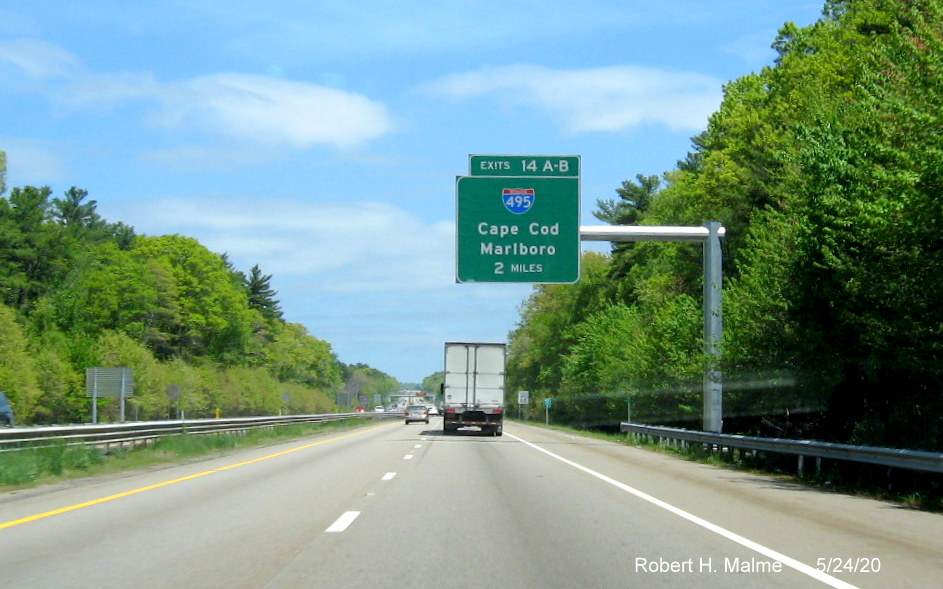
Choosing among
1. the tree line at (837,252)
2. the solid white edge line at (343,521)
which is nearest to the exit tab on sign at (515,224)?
the tree line at (837,252)

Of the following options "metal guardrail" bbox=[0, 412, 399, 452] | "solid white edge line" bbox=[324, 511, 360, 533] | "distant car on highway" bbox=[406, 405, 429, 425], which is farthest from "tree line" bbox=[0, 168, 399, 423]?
"solid white edge line" bbox=[324, 511, 360, 533]

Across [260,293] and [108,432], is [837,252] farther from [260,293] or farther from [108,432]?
[260,293]

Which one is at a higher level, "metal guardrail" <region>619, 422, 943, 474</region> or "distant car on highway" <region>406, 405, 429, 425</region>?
"metal guardrail" <region>619, 422, 943, 474</region>

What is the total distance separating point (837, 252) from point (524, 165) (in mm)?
10760

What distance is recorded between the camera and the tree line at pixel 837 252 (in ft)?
56.7

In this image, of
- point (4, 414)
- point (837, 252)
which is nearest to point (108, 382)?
point (4, 414)

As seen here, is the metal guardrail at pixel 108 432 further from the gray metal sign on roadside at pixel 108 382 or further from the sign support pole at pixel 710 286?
the sign support pole at pixel 710 286

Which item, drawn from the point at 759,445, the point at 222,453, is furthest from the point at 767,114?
the point at 222,453

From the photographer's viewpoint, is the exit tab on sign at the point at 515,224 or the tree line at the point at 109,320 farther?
the tree line at the point at 109,320

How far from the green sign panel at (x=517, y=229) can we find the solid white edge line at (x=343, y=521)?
1541cm

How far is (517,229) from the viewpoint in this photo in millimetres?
27750

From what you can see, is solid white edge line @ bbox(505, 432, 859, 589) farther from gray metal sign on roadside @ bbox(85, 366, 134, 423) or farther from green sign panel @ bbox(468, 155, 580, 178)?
gray metal sign on roadside @ bbox(85, 366, 134, 423)

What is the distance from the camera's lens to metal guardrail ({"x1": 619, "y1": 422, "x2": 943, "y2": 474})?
14766 millimetres

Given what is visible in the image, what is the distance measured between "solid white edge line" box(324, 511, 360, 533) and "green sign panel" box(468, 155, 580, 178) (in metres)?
16.7
